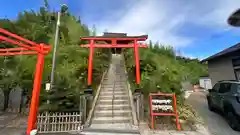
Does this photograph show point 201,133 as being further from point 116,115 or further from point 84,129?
point 84,129

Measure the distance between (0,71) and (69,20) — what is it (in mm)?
7219

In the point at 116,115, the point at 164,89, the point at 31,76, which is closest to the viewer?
the point at 116,115

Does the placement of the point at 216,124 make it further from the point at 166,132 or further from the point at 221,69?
the point at 221,69

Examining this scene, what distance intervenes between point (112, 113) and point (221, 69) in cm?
870

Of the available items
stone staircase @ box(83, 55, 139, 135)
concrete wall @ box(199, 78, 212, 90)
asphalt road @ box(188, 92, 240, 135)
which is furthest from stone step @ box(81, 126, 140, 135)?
concrete wall @ box(199, 78, 212, 90)

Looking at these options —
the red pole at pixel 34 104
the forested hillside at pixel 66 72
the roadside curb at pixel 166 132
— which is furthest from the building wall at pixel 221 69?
the red pole at pixel 34 104

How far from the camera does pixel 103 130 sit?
4.54m

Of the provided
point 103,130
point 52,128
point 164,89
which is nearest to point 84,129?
point 103,130

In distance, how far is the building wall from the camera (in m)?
8.77

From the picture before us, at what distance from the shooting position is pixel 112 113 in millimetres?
5637

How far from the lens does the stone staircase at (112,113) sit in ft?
15.1

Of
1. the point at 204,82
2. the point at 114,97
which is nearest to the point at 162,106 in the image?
the point at 114,97

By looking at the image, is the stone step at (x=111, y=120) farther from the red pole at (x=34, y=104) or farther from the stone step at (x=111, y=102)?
the red pole at (x=34, y=104)

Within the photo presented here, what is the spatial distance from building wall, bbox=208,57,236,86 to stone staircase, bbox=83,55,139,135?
696cm
